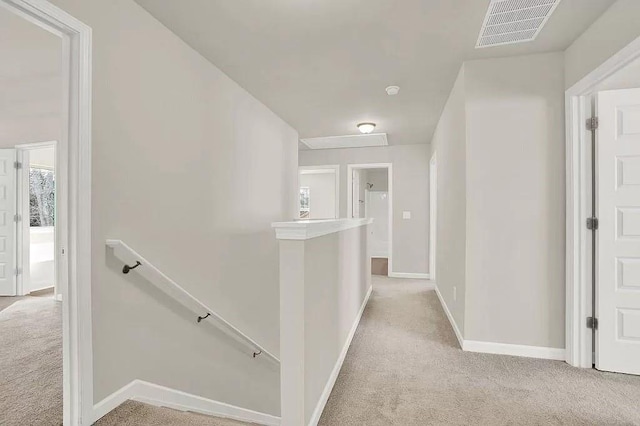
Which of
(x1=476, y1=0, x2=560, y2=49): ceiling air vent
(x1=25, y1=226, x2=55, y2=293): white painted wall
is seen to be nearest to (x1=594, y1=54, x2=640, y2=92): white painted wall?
(x1=476, y1=0, x2=560, y2=49): ceiling air vent

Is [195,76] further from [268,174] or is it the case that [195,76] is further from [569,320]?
[569,320]

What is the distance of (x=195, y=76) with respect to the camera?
2631mm

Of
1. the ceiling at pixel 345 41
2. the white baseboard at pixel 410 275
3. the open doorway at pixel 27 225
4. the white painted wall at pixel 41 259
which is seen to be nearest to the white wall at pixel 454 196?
the ceiling at pixel 345 41

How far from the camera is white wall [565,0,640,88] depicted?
1884 mm

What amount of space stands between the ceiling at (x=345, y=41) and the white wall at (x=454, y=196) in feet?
0.93

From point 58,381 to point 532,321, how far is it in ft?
11.1

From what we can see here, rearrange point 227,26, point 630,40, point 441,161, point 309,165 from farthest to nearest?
point 309,165, point 441,161, point 227,26, point 630,40

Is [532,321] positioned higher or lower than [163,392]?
higher

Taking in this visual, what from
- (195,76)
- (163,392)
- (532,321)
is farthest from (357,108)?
(163,392)

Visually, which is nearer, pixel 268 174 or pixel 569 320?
pixel 569 320

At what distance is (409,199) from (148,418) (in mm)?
5500

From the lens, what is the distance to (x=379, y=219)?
1015cm

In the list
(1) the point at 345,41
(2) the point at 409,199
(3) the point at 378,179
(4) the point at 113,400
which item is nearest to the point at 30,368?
(4) the point at 113,400

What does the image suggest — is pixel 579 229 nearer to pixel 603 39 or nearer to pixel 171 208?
pixel 603 39
